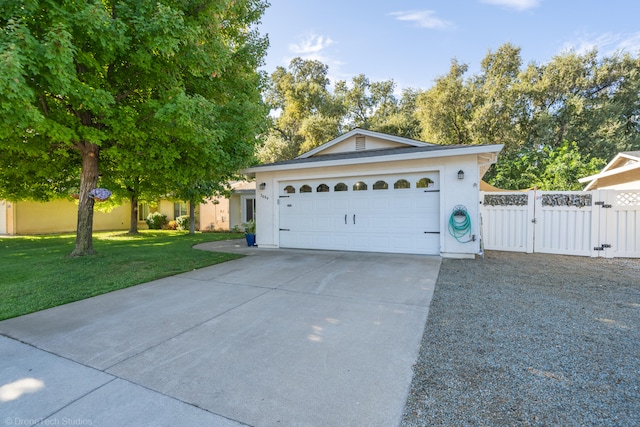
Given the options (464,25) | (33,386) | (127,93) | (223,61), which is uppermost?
(464,25)

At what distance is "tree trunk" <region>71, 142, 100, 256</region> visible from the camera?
7.57 meters

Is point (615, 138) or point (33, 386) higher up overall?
point (615, 138)

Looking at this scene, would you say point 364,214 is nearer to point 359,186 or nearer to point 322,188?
point 359,186

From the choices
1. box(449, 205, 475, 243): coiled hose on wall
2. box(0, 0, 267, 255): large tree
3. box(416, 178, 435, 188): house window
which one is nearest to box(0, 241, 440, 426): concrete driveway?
box(449, 205, 475, 243): coiled hose on wall

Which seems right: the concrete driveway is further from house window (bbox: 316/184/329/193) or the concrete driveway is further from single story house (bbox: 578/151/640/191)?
single story house (bbox: 578/151/640/191)

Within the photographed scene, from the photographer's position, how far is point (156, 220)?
18.6 m

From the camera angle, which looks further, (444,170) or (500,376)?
(444,170)

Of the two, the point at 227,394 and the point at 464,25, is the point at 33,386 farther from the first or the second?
the point at 464,25

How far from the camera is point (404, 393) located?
218 centimetres

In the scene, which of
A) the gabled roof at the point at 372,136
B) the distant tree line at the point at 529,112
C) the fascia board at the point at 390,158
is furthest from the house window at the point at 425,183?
the distant tree line at the point at 529,112

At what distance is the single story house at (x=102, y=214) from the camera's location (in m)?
15.6

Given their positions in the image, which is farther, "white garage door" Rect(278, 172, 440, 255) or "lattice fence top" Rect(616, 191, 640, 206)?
"white garage door" Rect(278, 172, 440, 255)

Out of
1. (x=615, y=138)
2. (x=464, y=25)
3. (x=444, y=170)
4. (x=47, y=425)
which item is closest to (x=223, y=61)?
(x=444, y=170)

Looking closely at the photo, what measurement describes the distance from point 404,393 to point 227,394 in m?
1.32
